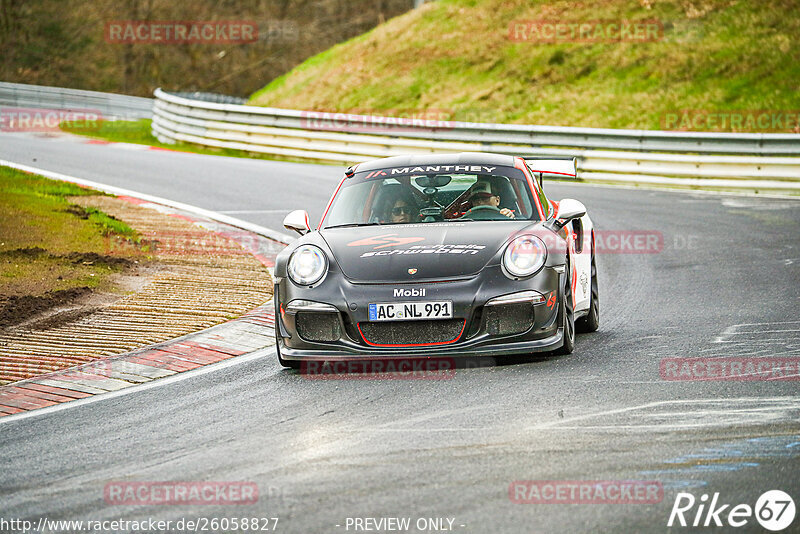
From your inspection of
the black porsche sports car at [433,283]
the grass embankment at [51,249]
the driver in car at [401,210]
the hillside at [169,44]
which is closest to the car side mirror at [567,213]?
the black porsche sports car at [433,283]

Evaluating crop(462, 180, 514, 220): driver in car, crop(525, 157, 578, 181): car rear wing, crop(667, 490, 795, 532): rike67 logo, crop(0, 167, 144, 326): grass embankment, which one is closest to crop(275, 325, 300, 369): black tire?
crop(462, 180, 514, 220): driver in car

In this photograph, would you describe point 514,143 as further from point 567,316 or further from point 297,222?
point 567,316

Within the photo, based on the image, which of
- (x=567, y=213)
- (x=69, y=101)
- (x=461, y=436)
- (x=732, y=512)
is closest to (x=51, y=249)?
(x=567, y=213)

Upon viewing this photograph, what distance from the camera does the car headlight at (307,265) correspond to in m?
7.17

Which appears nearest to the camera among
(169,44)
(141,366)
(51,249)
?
(141,366)

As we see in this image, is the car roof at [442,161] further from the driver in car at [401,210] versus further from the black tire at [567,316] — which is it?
the black tire at [567,316]

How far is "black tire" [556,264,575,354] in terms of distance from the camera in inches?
281

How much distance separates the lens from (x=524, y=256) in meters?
7.10

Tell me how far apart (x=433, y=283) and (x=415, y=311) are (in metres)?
0.21

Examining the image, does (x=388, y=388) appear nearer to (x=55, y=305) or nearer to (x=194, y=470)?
(x=194, y=470)

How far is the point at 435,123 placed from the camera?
22.0 metres

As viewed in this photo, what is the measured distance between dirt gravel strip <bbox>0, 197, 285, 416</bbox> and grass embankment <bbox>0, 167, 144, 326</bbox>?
1.27 feet

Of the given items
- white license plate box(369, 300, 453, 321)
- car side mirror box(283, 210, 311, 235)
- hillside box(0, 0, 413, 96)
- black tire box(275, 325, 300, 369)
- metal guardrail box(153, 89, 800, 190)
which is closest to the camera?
white license plate box(369, 300, 453, 321)

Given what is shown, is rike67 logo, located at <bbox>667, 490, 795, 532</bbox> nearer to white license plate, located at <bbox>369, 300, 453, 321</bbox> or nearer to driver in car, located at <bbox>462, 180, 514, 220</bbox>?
white license plate, located at <bbox>369, 300, 453, 321</bbox>
